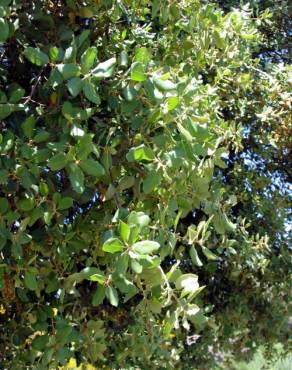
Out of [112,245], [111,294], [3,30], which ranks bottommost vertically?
[111,294]

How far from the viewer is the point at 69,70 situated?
1334 mm

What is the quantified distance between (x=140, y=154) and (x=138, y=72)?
0.16m

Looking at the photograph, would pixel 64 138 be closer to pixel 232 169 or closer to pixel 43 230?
pixel 43 230

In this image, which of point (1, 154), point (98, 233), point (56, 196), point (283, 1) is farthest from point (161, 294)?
point (283, 1)

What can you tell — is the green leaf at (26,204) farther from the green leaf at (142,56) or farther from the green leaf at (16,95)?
the green leaf at (142,56)

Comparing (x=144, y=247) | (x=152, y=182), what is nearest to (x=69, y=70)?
(x=152, y=182)

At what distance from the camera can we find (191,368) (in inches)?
132

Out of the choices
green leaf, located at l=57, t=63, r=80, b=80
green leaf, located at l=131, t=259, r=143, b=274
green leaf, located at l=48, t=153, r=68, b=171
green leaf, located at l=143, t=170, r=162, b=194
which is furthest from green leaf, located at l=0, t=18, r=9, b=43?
green leaf, located at l=131, t=259, r=143, b=274

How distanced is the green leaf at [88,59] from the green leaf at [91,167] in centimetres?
18

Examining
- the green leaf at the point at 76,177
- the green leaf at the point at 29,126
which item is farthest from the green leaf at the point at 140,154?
the green leaf at the point at 29,126

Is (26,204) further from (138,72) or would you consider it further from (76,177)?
(138,72)

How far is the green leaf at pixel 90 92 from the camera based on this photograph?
1.33 metres

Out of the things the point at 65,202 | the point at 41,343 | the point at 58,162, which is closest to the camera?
the point at 58,162

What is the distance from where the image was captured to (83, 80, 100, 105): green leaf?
133 centimetres
